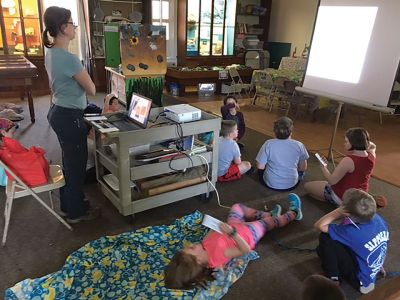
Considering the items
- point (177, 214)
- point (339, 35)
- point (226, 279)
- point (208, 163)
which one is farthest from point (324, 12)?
point (226, 279)

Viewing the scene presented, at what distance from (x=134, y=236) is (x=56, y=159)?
168 centimetres

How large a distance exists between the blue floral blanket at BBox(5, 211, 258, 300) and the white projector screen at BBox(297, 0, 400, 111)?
81.2 inches

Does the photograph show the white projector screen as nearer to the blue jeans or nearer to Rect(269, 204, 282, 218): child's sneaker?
Rect(269, 204, 282, 218): child's sneaker

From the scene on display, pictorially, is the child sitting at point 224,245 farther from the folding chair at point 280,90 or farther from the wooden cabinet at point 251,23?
the wooden cabinet at point 251,23

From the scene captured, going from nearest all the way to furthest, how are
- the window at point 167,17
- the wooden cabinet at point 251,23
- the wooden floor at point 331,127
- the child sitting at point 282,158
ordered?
the child sitting at point 282,158, the wooden floor at point 331,127, the window at point 167,17, the wooden cabinet at point 251,23

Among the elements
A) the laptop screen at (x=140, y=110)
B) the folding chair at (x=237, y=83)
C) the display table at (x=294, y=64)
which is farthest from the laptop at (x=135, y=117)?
the display table at (x=294, y=64)

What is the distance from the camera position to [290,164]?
2846 millimetres

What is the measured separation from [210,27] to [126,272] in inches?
252

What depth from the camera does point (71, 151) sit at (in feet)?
7.14

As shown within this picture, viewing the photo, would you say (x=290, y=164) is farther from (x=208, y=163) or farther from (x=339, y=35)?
(x=339, y=35)

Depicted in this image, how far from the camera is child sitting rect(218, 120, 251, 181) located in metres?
2.97

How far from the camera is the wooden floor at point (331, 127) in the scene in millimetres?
3777

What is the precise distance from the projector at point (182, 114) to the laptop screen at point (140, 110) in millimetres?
195

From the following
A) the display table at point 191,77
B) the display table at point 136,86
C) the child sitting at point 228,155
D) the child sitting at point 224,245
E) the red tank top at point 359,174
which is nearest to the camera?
the child sitting at point 224,245
